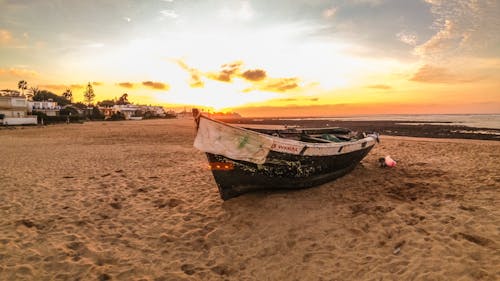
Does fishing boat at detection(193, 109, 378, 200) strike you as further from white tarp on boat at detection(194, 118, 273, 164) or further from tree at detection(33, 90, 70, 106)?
tree at detection(33, 90, 70, 106)

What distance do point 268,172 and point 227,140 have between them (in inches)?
50.4

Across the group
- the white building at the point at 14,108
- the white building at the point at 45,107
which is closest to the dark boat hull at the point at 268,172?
the white building at the point at 14,108

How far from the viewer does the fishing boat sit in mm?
5738

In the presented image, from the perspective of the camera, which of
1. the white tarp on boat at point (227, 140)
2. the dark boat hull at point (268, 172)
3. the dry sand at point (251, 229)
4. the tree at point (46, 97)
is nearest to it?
the dry sand at point (251, 229)

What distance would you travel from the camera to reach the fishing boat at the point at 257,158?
5.74 meters

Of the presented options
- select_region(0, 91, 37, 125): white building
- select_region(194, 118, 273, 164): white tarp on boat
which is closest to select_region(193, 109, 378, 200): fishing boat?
select_region(194, 118, 273, 164): white tarp on boat

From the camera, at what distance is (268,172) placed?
6273 mm

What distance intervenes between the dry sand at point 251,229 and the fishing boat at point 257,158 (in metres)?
0.42

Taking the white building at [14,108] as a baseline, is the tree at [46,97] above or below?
above

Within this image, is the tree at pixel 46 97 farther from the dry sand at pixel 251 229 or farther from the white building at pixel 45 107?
the dry sand at pixel 251 229

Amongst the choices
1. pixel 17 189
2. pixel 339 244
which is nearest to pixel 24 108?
pixel 17 189

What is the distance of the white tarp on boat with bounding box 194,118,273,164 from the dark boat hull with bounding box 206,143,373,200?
28cm

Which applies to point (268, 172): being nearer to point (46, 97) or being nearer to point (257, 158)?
point (257, 158)

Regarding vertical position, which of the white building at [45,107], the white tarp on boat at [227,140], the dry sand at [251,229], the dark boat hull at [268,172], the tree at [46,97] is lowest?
the dry sand at [251,229]
